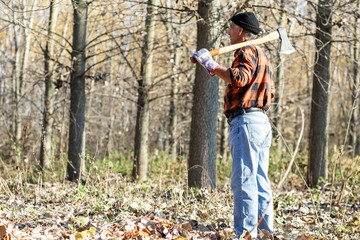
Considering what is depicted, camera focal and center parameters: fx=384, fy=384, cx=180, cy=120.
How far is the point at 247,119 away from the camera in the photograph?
3.40 metres

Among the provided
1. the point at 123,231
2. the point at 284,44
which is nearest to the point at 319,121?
the point at 284,44

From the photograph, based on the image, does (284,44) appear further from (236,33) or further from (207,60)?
(207,60)

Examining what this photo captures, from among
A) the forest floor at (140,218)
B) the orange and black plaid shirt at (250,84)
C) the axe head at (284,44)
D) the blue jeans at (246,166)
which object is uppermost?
the axe head at (284,44)

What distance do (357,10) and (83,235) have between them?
17.7 feet

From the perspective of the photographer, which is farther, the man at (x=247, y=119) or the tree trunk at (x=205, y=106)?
the tree trunk at (x=205, y=106)

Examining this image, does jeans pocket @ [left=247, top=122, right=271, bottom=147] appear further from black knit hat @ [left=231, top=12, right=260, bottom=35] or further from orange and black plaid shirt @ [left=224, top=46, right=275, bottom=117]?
black knit hat @ [left=231, top=12, right=260, bottom=35]

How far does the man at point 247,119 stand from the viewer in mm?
3379

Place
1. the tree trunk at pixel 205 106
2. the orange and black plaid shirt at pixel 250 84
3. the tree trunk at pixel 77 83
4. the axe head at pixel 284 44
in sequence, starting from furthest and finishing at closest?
the tree trunk at pixel 77 83, the tree trunk at pixel 205 106, the axe head at pixel 284 44, the orange and black plaid shirt at pixel 250 84

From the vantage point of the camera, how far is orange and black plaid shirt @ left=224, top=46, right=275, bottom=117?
3.34 metres

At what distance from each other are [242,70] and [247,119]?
44 centimetres

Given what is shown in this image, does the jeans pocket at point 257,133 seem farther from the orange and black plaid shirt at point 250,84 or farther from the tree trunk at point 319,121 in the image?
the tree trunk at point 319,121

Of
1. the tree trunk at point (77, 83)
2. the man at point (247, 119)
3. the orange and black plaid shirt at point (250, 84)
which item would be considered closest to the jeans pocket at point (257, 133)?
the man at point (247, 119)

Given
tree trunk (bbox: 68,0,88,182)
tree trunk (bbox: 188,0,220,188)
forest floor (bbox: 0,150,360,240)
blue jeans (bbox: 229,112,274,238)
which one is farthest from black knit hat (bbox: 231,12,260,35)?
tree trunk (bbox: 68,0,88,182)

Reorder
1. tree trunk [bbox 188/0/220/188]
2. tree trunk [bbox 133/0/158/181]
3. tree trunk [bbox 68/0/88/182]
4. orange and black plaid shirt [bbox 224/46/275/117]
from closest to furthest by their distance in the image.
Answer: orange and black plaid shirt [bbox 224/46/275/117] < tree trunk [bbox 188/0/220/188] < tree trunk [bbox 68/0/88/182] < tree trunk [bbox 133/0/158/181]
